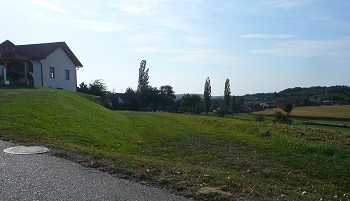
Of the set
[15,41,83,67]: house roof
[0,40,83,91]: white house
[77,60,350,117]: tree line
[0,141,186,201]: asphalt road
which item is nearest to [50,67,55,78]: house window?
[0,40,83,91]: white house

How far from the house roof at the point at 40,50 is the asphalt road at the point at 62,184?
3821cm

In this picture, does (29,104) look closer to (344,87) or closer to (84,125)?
(84,125)

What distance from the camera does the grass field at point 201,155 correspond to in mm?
7215

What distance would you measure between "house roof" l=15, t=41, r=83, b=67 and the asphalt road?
125 ft

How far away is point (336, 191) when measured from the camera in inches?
338

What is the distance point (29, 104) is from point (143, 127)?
6.47 meters

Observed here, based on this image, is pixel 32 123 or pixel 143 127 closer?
pixel 32 123

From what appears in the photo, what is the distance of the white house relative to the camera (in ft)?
125

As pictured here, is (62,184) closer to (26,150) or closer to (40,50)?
(26,150)

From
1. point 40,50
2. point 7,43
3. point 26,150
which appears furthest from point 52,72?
point 26,150

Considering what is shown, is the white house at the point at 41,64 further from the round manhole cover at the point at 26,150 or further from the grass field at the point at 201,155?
the round manhole cover at the point at 26,150

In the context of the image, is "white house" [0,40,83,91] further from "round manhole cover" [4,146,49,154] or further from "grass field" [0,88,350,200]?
"round manhole cover" [4,146,49,154]

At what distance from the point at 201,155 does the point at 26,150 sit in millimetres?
5788

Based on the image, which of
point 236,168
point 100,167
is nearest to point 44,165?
point 100,167
